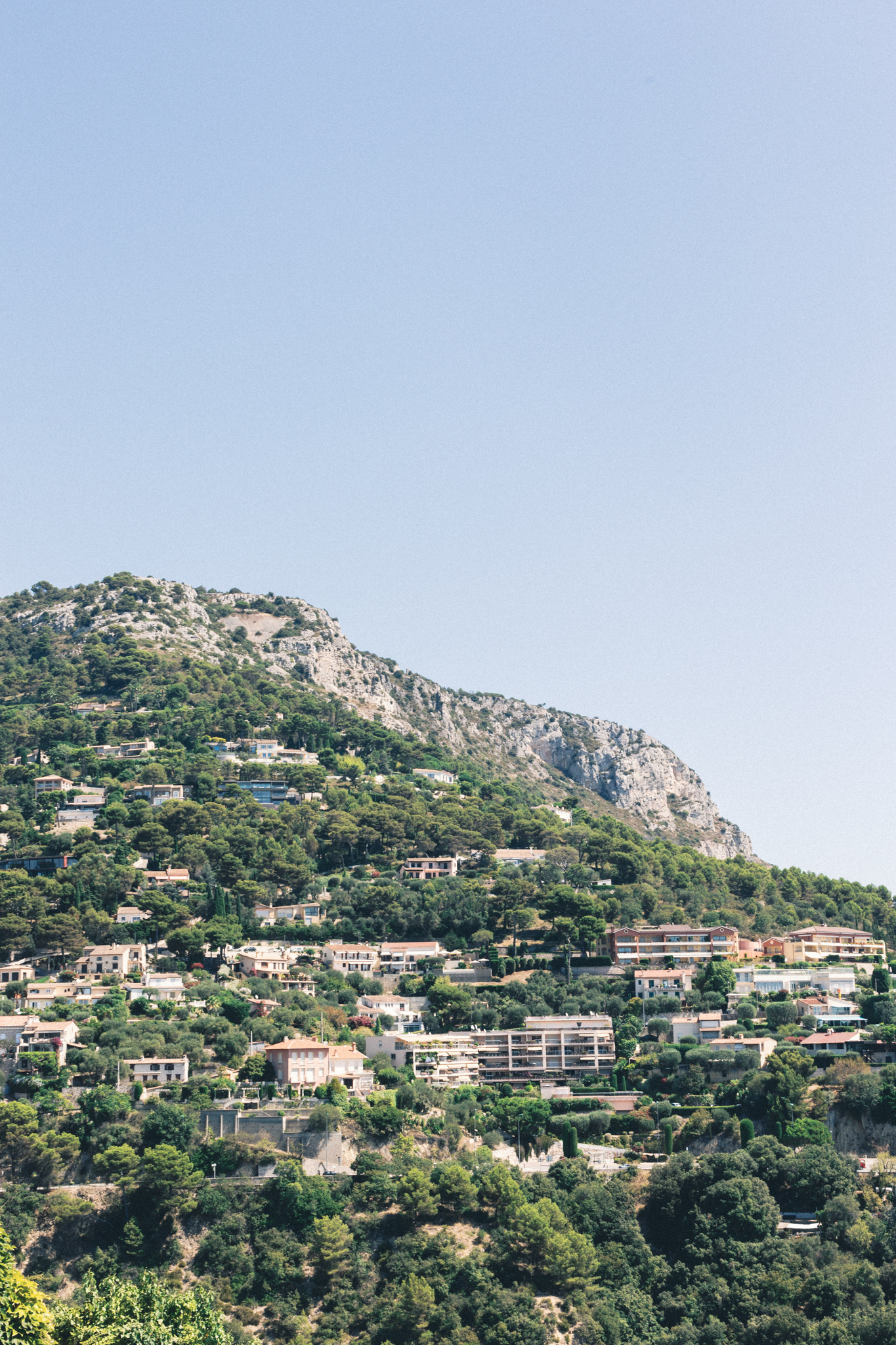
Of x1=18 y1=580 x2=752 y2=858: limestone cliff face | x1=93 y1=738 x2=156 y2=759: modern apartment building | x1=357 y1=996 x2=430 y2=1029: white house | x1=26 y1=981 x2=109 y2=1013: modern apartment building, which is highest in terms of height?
x1=18 y1=580 x2=752 y2=858: limestone cliff face

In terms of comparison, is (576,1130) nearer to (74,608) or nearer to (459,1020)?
(459,1020)

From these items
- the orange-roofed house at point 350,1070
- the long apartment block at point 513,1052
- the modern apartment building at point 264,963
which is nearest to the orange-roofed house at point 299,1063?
the orange-roofed house at point 350,1070

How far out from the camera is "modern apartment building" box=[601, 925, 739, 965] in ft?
326

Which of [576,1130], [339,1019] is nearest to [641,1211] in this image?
[576,1130]

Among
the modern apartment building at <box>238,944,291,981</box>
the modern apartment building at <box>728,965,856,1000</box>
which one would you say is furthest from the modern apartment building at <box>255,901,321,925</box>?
the modern apartment building at <box>728,965,856,1000</box>

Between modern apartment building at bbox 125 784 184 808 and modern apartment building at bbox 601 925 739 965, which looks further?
modern apartment building at bbox 125 784 184 808

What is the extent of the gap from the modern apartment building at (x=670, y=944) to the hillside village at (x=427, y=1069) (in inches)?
7.6

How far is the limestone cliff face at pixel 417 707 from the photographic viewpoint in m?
172

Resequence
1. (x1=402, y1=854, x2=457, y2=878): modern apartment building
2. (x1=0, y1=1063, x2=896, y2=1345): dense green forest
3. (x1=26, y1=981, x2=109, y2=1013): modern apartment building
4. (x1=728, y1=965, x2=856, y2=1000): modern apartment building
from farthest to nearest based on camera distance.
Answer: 1. (x1=402, y1=854, x2=457, y2=878): modern apartment building
2. (x1=728, y1=965, x2=856, y2=1000): modern apartment building
3. (x1=26, y1=981, x2=109, y2=1013): modern apartment building
4. (x1=0, y1=1063, x2=896, y2=1345): dense green forest

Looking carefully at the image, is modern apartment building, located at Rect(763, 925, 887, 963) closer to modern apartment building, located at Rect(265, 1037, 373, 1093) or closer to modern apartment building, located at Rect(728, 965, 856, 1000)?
modern apartment building, located at Rect(728, 965, 856, 1000)

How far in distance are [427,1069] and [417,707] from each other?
331 ft

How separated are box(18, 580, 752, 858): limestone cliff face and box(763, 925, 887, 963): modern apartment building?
6958 cm

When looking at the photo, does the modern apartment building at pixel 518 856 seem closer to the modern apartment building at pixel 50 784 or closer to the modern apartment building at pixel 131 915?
the modern apartment building at pixel 131 915

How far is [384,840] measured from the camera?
120 metres
